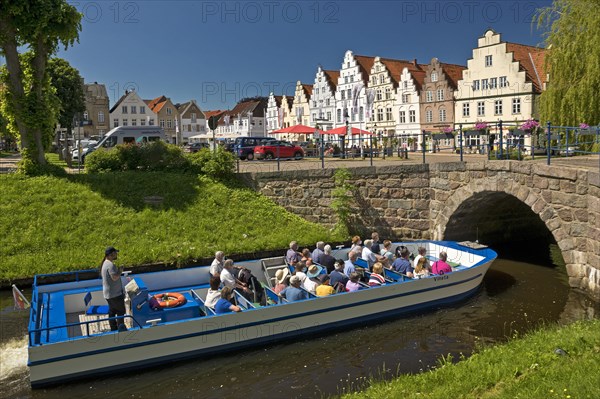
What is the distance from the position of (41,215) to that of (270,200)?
808 cm

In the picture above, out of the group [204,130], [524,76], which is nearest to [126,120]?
[204,130]

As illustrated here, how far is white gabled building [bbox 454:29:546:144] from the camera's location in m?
41.1

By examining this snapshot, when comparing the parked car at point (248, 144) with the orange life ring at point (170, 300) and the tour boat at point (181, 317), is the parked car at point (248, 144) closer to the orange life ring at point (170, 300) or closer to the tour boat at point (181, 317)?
the tour boat at point (181, 317)

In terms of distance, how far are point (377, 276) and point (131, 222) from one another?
29.6 ft

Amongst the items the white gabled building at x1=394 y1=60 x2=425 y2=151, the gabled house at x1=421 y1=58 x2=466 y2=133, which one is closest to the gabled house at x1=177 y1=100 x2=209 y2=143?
the white gabled building at x1=394 y1=60 x2=425 y2=151

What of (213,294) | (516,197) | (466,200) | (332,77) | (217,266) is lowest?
(213,294)

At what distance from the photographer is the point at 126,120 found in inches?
2948

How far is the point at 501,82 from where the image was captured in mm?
42719

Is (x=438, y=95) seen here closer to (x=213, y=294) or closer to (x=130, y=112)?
(x=213, y=294)

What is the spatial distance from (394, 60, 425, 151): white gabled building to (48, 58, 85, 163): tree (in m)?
32.0

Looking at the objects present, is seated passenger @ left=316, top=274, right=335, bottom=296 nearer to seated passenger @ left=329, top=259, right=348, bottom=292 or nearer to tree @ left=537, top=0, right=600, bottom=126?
seated passenger @ left=329, top=259, right=348, bottom=292

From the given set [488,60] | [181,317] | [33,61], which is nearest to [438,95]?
[488,60]

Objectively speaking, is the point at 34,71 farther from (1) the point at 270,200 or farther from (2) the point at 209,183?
(1) the point at 270,200

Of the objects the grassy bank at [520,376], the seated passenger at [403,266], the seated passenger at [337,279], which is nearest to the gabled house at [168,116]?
the seated passenger at [403,266]
